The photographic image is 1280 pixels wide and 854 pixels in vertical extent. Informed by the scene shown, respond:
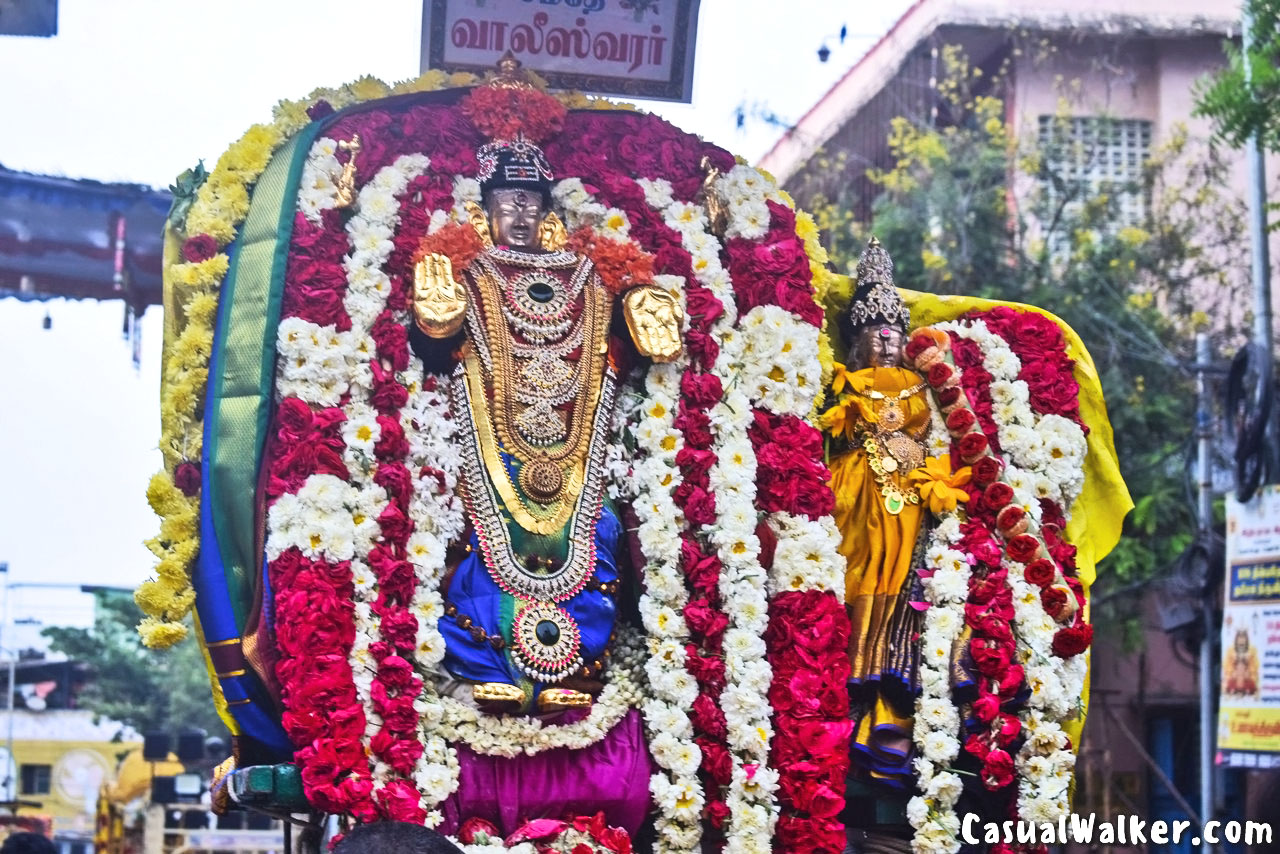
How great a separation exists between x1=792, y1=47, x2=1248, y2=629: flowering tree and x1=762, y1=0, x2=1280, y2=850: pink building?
0.31m

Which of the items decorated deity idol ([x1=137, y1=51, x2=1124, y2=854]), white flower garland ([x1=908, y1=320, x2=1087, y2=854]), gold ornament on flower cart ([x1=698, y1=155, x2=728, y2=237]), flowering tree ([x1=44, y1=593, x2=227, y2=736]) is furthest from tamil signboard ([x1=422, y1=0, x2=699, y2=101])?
flowering tree ([x1=44, y1=593, x2=227, y2=736])

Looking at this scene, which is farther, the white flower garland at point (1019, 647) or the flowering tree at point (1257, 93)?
the flowering tree at point (1257, 93)

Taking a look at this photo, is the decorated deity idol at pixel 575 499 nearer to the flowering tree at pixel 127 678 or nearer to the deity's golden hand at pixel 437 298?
the deity's golden hand at pixel 437 298

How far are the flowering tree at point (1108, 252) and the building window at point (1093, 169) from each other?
0.11ft

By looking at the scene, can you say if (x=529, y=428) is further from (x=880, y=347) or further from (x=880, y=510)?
(x=880, y=347)

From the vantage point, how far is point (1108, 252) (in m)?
16.7

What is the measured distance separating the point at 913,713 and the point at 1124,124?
42.6 ft

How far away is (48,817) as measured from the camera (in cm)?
2433

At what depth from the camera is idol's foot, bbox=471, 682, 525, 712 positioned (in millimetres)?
6383

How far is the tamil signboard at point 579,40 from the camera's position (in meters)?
7.48

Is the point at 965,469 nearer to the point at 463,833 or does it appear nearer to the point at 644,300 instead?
the point at 644,300

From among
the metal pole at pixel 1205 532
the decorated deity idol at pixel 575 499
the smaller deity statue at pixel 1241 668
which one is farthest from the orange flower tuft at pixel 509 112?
the metal pole at pixel 1205 532

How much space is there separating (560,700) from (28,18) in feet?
12.9

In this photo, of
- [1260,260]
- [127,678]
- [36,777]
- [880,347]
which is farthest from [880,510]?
[127,678]
